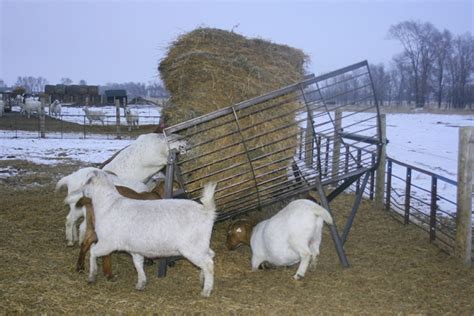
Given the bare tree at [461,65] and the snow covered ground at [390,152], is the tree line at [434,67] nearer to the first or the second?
the bare tree at [461,65]

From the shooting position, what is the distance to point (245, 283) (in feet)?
19.8

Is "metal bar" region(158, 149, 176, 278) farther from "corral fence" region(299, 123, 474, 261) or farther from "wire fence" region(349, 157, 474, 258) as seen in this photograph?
"wire fence" region(349, 157, 474, 258)

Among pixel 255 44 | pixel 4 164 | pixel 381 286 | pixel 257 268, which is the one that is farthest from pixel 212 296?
pixel 4 164

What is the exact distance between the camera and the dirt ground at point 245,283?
511 cm

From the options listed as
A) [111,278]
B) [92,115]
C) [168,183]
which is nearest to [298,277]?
[168,183]

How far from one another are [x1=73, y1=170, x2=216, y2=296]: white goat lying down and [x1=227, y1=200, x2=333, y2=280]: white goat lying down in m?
1.02

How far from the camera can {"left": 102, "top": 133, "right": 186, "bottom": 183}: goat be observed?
750cm

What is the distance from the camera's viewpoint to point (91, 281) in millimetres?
5750

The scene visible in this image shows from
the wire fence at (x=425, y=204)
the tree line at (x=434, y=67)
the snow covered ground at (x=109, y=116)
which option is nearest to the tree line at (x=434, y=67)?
the tree line at (x=434, y=67)

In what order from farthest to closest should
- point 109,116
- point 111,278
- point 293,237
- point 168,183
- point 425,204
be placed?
point 109,116, point 425,204, point 168,183, point 293,237, point 111,278

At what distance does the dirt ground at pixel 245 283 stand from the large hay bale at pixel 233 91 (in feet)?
4.33

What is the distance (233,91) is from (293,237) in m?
2.15

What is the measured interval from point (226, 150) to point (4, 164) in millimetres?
10987

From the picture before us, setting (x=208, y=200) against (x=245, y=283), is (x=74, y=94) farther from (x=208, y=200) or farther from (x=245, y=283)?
(x=208, y=200)
